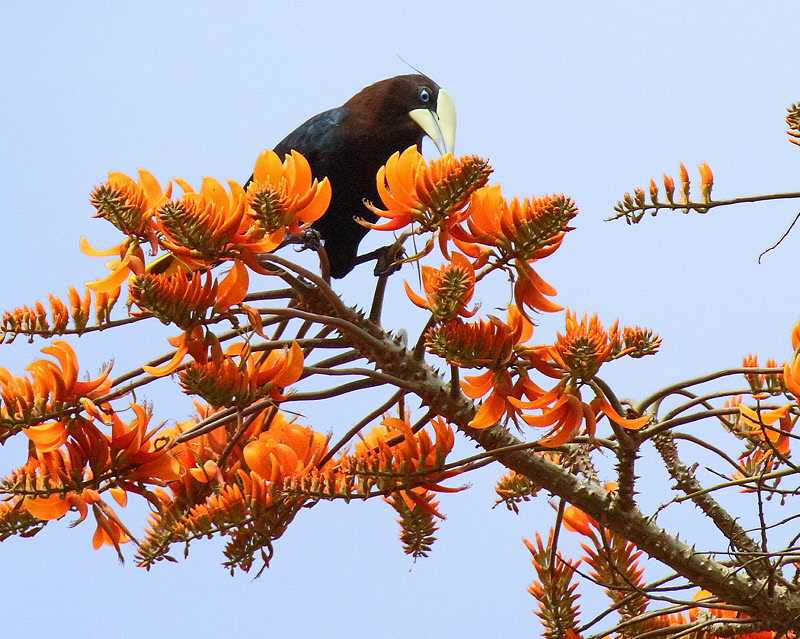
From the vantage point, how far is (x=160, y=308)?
75cm

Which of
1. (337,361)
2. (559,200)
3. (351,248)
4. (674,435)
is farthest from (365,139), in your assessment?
(559,200)

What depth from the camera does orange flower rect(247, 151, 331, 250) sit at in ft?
2.60

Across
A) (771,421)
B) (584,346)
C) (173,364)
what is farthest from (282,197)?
(771,421)

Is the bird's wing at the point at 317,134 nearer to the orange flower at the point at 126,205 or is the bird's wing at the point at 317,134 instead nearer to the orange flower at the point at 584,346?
the orange flower at the point at 126,205

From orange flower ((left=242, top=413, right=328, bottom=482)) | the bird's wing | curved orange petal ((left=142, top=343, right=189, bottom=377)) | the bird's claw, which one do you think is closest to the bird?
the bird's wing

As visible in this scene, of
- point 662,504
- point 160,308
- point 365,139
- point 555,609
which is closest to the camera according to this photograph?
point 160,308

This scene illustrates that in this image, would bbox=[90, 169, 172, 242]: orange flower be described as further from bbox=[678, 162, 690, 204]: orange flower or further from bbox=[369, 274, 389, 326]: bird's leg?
bbox=[678, 162, 690, 204]: orange flower

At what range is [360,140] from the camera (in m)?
1.64

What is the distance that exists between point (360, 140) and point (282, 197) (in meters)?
0.86

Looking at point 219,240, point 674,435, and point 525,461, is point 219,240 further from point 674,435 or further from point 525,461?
point 674,435

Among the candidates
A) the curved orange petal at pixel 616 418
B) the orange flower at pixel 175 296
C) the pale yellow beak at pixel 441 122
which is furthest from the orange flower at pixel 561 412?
the pale yellow beak at pixel 441 122

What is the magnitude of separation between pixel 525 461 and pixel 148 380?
1.30 ft

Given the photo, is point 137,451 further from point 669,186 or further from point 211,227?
point 669,186

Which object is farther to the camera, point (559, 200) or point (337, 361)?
point (337, 361)
